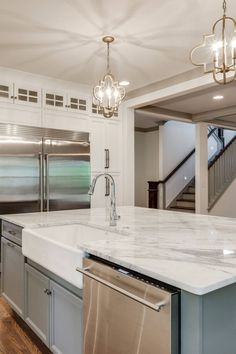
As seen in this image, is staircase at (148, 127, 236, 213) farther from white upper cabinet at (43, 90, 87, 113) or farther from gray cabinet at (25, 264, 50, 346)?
gray cabinet at (25, 264, 50, 346)

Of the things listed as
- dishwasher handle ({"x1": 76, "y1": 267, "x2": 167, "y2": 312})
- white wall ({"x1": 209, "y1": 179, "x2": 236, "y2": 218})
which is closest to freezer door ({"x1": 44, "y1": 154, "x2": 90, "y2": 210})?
dishwasher handle ({"x1": 76, "y1": 267, "x2": 167, "y2": 312})

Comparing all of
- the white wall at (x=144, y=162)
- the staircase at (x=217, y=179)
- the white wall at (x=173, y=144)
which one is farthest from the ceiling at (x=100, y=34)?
the white wall at (x=144, y=162)

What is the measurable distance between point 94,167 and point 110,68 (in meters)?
1.49

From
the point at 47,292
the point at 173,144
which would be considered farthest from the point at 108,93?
the point at 173,144

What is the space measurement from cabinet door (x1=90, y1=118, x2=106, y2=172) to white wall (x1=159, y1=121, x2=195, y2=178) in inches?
131

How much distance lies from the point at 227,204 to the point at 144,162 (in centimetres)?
264

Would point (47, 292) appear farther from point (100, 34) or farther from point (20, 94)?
point (20, 94)

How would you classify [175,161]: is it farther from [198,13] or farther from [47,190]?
[198,13]

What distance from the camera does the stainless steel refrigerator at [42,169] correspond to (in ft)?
12.1

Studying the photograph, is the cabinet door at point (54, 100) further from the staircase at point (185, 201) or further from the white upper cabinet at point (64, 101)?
the staircase at point (185, 201)

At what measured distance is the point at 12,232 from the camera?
2615 mm

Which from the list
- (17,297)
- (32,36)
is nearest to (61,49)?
(32,36)

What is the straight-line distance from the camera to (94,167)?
4.54 metres

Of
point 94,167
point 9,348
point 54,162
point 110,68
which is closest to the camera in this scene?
point 9,348
